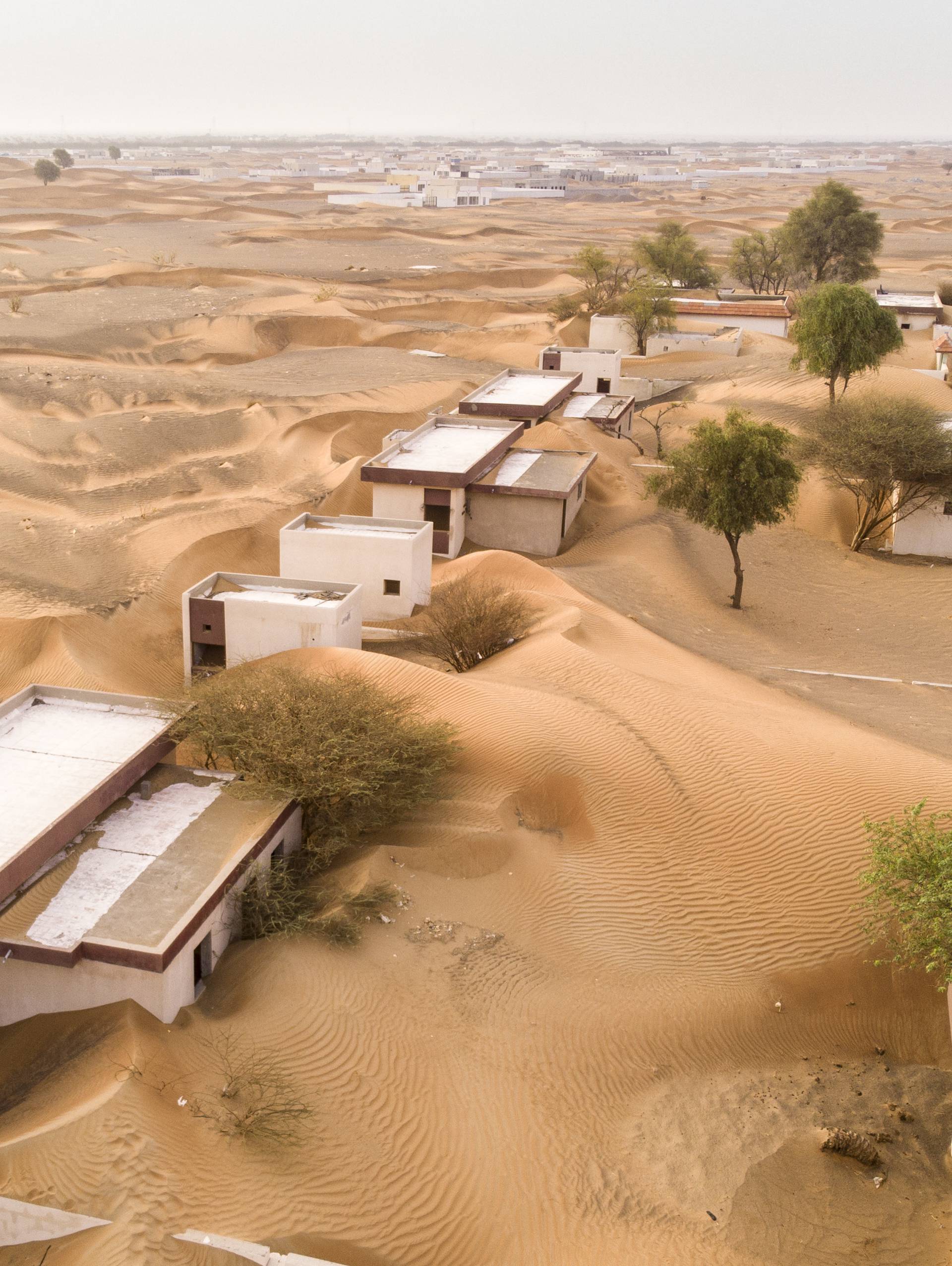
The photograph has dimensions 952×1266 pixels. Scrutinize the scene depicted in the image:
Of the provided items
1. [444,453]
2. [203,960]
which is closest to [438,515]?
[444,453]

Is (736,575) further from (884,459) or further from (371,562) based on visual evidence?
(371,562)

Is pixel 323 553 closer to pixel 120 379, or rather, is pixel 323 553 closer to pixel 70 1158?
pixel 70 1158

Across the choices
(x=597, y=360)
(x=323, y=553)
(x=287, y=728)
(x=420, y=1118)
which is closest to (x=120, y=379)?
(x=597, y=360)

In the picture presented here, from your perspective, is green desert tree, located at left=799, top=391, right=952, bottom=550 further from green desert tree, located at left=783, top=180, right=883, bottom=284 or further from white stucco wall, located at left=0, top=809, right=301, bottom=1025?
green desert tree, located at left=783, top=180, right=883, bottom=284

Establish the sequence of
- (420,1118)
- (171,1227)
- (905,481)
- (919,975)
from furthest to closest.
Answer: (905,481) < (919,975) < (420,1118) < (171,1227)

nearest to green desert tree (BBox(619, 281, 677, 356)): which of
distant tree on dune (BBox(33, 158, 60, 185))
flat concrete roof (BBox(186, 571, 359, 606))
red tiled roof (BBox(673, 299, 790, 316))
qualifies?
red tiled roof (BBox(673, 299, 790, 316))
